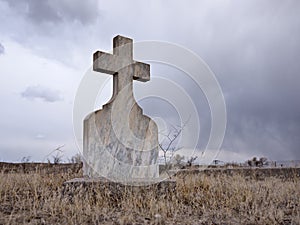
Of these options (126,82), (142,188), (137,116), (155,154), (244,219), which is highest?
(126,82)

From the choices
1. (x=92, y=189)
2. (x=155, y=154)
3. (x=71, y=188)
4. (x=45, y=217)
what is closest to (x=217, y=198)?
(x=155, y=154)

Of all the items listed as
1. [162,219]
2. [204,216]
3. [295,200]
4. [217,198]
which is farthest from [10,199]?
[295,200]

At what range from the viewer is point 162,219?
3.32 meters

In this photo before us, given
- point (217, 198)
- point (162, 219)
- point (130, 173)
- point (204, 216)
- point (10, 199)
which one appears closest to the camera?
point (162, 219)

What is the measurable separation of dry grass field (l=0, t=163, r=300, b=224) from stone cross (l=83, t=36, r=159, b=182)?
766mm

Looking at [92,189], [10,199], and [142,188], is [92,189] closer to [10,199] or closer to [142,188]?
[142,188]

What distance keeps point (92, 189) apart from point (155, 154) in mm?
1534

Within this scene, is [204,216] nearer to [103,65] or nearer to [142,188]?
[142,188]

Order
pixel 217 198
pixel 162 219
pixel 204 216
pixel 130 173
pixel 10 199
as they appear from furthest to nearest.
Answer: pixel 130 173, pixel 217 198, pixel 10 199, pixel 204 216, pixel 162 219

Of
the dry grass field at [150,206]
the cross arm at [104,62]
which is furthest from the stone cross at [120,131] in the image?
the dry grass field at [150,206]

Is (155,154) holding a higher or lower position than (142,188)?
higher

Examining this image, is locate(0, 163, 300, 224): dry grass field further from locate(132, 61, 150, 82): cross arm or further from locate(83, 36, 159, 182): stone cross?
locate(132, 61, 150, 82): cross arm

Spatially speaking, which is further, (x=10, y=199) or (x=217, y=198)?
(x=217, y=198)

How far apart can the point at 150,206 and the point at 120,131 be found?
6.08 ft
